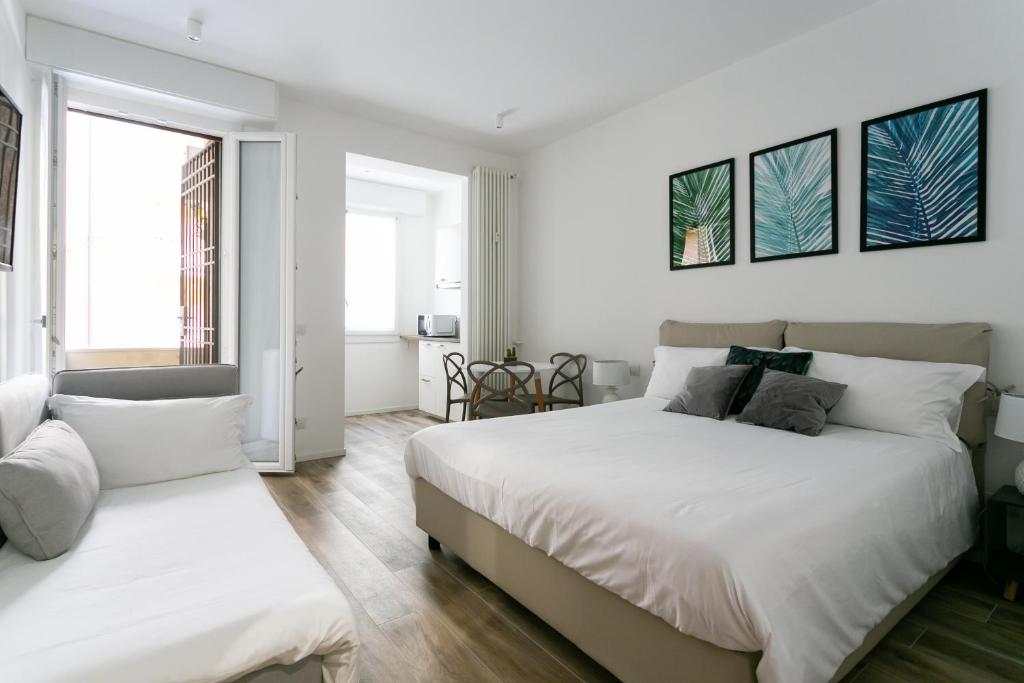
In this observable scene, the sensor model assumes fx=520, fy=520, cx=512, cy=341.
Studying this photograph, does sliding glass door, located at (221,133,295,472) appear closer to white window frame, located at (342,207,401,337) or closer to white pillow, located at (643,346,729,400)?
white window frame, located at (342,207,401,337)

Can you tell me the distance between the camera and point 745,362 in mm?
2926

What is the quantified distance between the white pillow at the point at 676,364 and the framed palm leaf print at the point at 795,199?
72cm

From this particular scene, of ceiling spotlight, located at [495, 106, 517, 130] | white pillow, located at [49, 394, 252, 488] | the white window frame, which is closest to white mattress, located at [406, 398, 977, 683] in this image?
white pillow, located at [49, 394, 252, 488]

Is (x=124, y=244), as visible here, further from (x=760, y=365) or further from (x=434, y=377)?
(x=760, y=365)

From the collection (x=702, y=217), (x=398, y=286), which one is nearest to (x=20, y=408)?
(x=702, y=217)

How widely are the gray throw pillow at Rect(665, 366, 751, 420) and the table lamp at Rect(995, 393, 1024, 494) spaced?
101 cm

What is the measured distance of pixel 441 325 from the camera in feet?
19.4

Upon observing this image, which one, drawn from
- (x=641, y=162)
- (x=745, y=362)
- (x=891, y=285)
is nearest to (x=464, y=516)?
(x=745, y=362)

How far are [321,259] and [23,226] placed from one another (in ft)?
5.88

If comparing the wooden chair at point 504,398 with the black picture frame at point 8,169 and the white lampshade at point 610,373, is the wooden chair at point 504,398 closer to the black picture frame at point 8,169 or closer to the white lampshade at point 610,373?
the white lampshade at point 610,373

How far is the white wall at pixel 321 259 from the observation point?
13.5ft

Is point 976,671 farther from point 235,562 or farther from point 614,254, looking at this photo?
point 614,254

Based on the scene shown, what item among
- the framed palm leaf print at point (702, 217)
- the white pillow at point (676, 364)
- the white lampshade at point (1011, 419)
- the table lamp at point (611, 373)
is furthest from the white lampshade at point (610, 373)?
the white lampshade at point (1011, 419)

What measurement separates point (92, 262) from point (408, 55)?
4.14 metres
